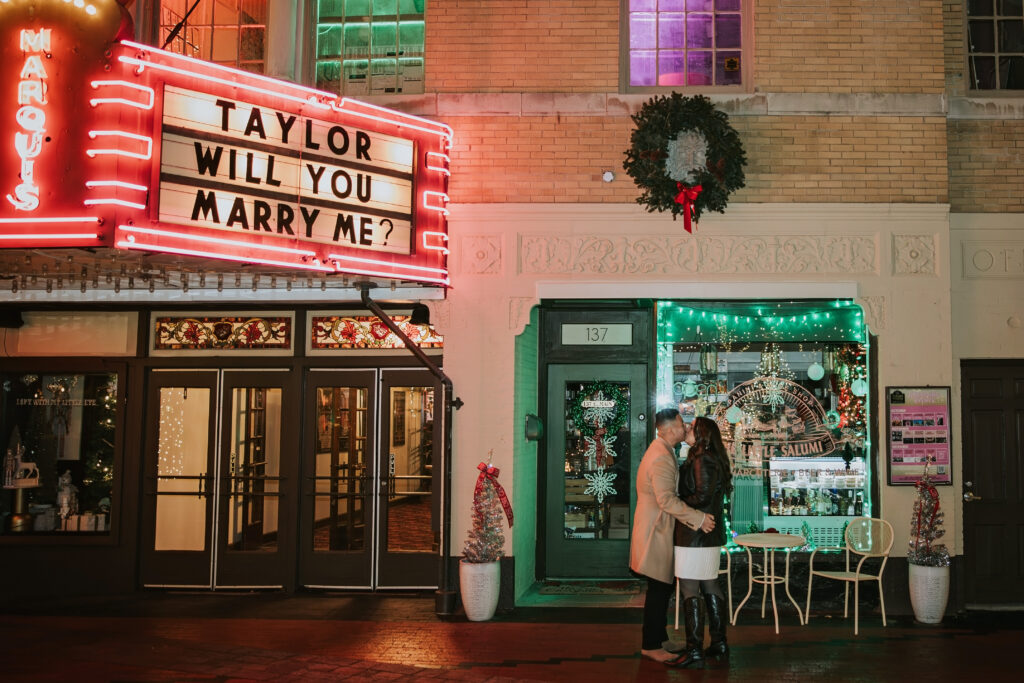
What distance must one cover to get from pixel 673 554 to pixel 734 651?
1130 mm

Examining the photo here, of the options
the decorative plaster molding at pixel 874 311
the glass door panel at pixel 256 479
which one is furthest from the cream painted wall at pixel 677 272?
the glass door panel at pixel 256 479

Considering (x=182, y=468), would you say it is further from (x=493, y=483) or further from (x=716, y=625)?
(x=716, y=625)

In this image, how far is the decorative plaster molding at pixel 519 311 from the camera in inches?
383

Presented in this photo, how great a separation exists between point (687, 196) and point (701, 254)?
0.72 m

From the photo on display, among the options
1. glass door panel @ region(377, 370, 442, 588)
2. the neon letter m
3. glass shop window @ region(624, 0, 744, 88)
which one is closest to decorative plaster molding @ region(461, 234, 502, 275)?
glass door panel @ region(377, 370, 442, 588)

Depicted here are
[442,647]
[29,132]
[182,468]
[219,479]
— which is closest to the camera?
[29,132]

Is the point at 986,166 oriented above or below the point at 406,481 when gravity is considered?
above

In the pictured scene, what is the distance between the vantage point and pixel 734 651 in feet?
25.8

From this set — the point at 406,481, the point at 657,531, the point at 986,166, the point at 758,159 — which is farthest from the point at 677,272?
the point at 406,481

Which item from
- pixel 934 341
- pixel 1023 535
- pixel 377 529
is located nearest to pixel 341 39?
pixel 377 529

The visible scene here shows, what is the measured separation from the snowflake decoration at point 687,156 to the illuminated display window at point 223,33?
16.1 ft

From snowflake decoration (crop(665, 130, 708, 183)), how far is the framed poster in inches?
123

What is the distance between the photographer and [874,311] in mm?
9516

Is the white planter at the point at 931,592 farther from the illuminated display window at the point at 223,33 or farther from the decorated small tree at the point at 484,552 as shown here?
the illuminated display window at the point at 223,33
